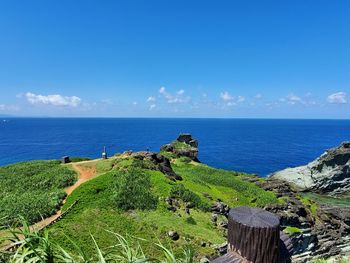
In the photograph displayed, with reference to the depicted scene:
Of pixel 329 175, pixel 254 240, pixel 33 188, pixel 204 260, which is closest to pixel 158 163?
pixel 33 188

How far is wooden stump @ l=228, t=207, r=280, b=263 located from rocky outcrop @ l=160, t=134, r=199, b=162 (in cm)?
6295

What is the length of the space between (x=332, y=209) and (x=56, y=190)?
38928mm

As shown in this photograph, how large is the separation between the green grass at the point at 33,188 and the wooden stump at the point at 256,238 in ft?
73.1

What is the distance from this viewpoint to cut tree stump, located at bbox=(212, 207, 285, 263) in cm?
295

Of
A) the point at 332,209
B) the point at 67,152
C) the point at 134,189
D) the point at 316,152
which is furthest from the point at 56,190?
the point at 316,152

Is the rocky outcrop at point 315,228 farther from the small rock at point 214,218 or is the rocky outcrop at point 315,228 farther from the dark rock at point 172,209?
the dark rock at point 172,209

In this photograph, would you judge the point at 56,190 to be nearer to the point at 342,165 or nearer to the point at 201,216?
the point at 201,216

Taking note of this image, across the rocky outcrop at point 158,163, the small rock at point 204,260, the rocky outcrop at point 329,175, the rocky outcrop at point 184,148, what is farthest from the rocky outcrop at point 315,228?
the rocky outcrop at point 184,148

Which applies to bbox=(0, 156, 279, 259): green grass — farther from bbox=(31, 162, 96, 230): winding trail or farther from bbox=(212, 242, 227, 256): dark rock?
bbox=(31, 162, 96, 230): winding trail

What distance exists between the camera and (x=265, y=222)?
3.02 metres

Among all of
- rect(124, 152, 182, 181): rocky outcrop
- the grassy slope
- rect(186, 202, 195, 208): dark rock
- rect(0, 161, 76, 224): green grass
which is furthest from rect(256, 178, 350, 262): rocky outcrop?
rect(0, 161, 76, 224): green grass

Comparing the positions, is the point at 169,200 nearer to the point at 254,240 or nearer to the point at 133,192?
the point at 133,192

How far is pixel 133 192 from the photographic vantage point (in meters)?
30.2

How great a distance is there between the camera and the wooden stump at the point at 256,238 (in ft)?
9.68
